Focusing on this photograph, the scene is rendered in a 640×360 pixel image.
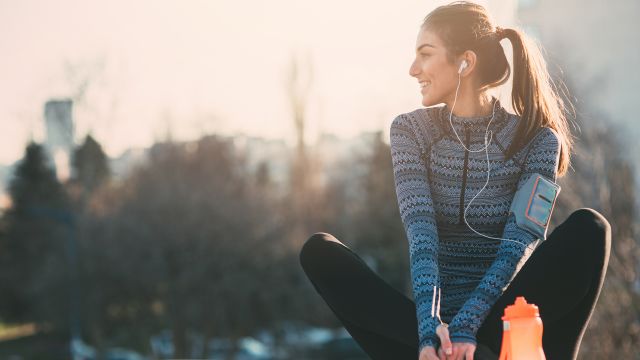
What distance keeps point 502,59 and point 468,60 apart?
110 millimetres

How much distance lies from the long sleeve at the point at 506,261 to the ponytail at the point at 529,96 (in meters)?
0.04

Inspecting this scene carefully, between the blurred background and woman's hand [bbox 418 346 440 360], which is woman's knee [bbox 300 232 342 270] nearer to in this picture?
woman's hand [bbox 418 346 440 360]

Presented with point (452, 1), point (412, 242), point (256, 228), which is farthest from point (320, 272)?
point (256, 228)

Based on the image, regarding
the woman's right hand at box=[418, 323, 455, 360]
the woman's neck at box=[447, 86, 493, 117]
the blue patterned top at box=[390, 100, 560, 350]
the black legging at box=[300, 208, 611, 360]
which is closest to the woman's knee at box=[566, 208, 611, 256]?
the black legging at box=[300, 208, 611, 360]

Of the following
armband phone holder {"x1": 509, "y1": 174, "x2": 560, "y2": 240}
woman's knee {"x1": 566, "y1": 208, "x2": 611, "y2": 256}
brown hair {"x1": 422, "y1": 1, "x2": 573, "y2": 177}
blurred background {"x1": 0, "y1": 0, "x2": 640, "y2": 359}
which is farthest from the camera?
blurred background {"x1": 0, "y1": 0, "x2": 640, "y2": 359}

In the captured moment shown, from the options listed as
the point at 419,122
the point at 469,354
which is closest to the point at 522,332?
the point at 469,354

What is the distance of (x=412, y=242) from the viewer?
2223 millimetres

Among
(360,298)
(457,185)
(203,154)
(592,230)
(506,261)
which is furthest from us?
(203,154)

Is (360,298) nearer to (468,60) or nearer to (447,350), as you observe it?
(447,350)

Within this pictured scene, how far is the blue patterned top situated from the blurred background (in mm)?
18355

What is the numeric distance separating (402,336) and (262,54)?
92.9 ft

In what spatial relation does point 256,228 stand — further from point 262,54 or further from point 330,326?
point 262,54

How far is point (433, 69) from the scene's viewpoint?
7.66ft

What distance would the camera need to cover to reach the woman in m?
2.12
